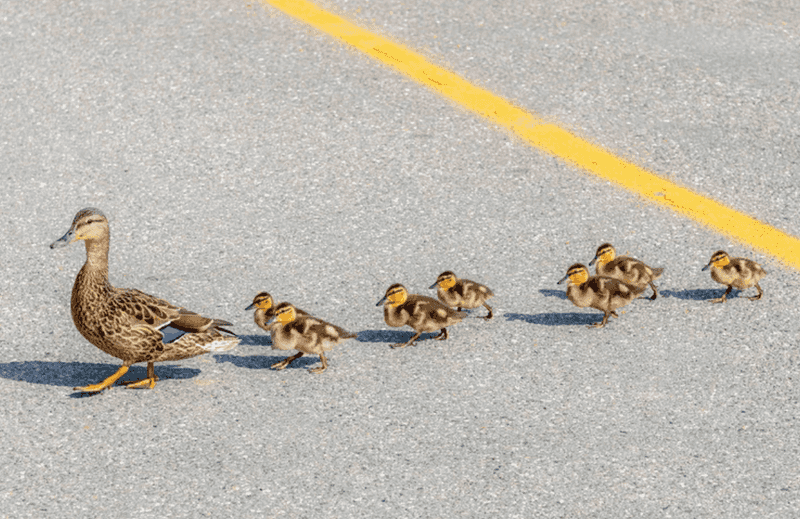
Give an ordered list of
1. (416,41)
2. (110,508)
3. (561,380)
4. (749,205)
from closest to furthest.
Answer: (110,508) → (561,380) → (749,205) → (416,41)

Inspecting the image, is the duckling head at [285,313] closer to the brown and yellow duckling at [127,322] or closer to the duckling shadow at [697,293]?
the brown and yellow duckling at [127,322]

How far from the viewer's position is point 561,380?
5.50 meters

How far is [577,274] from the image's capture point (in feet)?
19.6

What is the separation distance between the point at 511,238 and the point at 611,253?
2.05 ft

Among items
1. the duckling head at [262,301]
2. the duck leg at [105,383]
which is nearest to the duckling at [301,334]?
the duckling head at [262,301]

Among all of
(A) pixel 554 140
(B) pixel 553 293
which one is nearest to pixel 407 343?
(B) pixel 553 293

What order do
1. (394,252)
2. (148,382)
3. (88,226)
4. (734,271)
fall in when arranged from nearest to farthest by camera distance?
(148,382) < (88,226) < (734,271) < (394,252)

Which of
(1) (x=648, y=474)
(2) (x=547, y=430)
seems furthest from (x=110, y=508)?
(1) (x=648, y=474)

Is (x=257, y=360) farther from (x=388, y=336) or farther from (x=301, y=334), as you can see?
(x=388, y=336)

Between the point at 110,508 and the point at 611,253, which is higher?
the point at 611,253

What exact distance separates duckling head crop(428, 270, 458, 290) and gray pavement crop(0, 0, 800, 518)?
0.22 m

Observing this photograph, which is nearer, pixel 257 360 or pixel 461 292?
pixel 257 360

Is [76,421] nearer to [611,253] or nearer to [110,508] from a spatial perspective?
[110,508]

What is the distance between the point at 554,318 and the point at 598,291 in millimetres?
301
